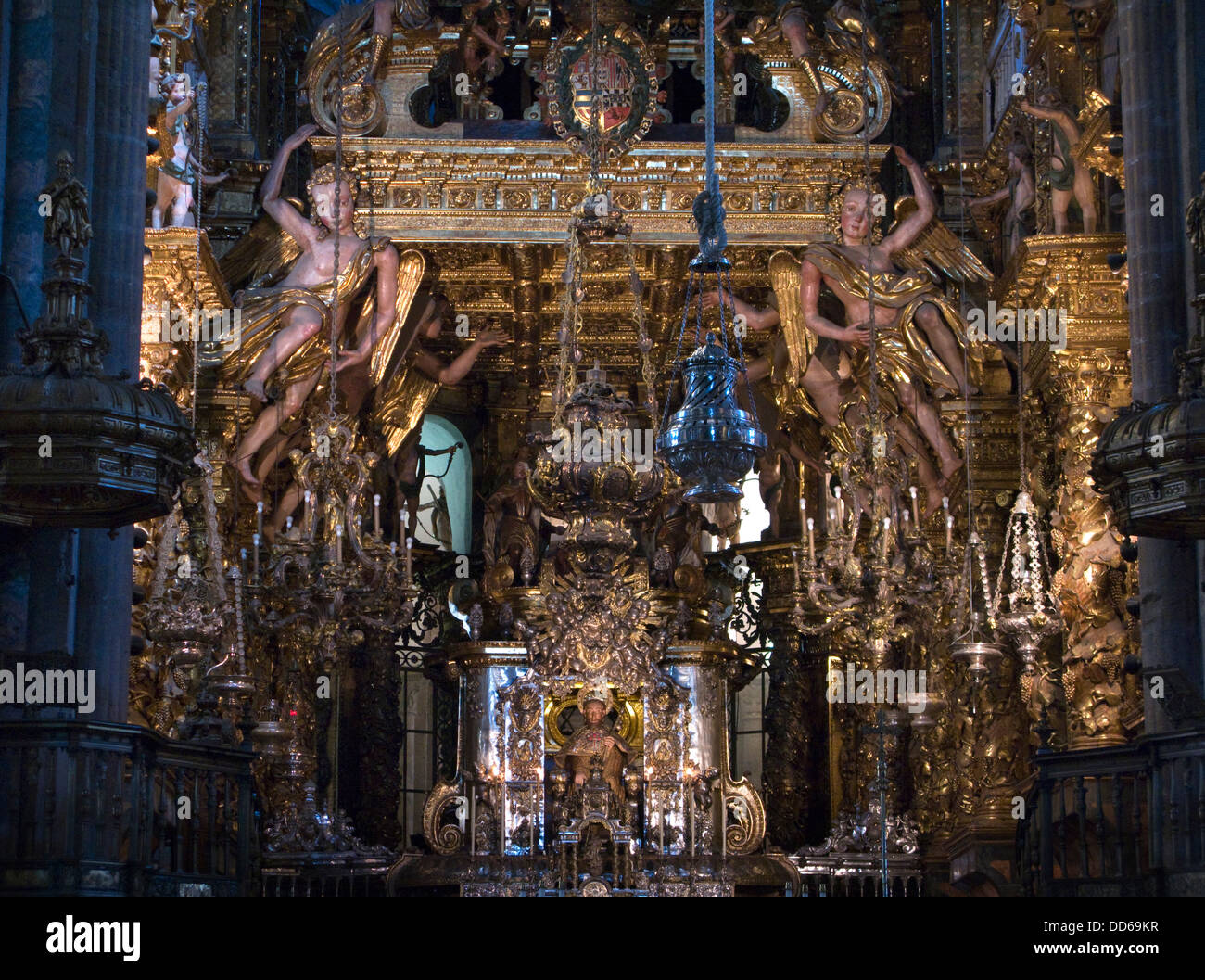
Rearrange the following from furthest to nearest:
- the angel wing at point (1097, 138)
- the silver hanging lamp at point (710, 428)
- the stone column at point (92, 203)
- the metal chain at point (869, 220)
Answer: the metal chain at point (869, 220)
the angel wing at point (1097, 138)
the silver hanging lamp at point (710, 428)
the stone column at point (92, 203)

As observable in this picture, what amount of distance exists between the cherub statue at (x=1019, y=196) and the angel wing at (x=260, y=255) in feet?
19.1

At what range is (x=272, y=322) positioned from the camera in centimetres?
1761

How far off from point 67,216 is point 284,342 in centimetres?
708

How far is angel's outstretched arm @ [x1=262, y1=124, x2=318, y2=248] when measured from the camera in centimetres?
1792

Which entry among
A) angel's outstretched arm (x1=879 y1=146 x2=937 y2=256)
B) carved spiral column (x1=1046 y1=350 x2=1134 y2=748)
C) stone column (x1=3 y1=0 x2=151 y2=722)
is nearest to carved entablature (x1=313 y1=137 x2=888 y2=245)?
angel's outstretched arm (x1=879 y1=146 x2=937 y2=256)

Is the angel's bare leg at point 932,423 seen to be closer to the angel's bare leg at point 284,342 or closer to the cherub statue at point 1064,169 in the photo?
the cherub statue at point 1064,169

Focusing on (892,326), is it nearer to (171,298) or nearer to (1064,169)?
(1064,169)

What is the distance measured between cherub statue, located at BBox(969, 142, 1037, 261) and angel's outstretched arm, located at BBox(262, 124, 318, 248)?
5.66m

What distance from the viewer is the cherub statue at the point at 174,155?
652 inches

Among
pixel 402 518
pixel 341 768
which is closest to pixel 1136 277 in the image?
pixel 402 518

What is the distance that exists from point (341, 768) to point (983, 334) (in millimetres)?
6801

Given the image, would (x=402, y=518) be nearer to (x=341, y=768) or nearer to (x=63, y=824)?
(x=341, y=768)

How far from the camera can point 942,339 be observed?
17719 mm

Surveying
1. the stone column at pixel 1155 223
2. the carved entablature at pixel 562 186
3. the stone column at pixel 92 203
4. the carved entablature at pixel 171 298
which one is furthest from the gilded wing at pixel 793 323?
the stone column at pixel 92 203
